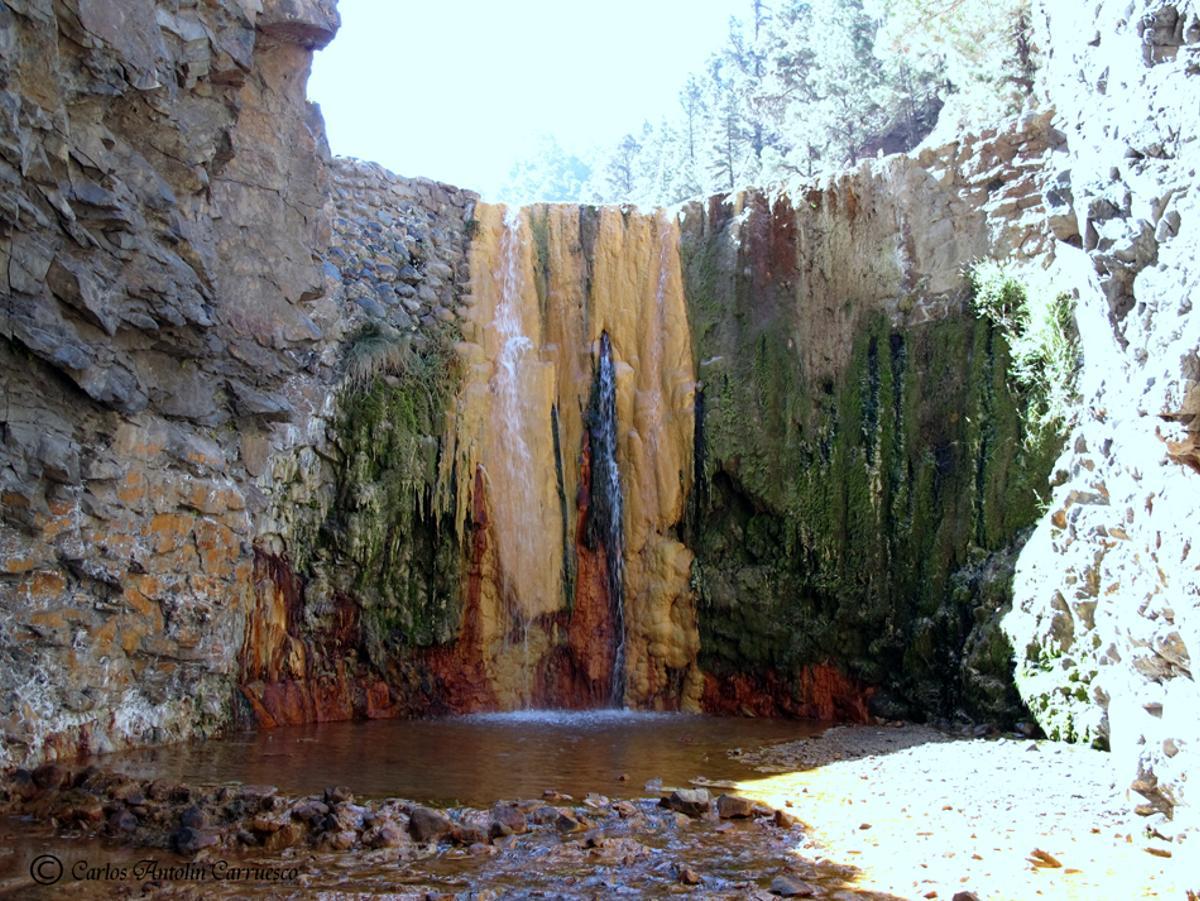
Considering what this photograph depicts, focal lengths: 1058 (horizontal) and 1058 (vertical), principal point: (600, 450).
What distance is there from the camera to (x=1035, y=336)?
12.7m

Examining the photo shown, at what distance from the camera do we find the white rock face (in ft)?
17.4

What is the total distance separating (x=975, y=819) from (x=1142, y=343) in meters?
3.64

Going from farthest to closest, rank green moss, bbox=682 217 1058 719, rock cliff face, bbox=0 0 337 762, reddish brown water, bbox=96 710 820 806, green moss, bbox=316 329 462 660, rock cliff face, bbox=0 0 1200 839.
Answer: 1. green moss, bbox=316 329 462 660
2. green moss, bbox=682 217 1058 719
3. rock cliff face, bbox=0 0 337 762
4. reddish brown water, bbox=96 710 820 806
5. rock cliff face, bbox=0 0 1200 839

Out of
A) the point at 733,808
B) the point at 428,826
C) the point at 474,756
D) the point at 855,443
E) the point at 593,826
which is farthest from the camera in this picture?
the point at 855,443

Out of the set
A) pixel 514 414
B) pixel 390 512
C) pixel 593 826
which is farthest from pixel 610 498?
pixel 593 826

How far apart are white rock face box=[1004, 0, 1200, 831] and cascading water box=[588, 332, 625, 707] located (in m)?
7.50

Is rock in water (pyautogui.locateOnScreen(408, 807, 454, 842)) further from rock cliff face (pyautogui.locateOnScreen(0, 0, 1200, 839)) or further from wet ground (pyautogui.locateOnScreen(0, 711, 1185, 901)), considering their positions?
rock cliff face (pyautogui.locateOnScreen(0, 0, 1200, 839))

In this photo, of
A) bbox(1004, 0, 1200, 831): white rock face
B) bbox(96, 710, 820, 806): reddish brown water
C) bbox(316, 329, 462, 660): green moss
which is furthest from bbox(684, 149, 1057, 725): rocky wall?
bbox(1004, 0, 1200, 831): white rock face

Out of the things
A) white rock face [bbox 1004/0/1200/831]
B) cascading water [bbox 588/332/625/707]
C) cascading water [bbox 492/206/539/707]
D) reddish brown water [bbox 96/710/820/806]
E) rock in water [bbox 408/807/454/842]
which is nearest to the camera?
white rock face [bbox 1004/0/1200/831]

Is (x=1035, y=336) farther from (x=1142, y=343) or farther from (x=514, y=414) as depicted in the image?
(x=1142, y=343)

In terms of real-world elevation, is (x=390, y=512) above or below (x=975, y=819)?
above

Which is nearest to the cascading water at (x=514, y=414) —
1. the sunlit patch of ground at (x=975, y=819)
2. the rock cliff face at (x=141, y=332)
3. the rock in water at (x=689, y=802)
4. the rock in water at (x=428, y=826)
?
the rock cliff face at (x=141, y=332)

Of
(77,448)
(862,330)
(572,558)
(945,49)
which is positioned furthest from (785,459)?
(945,49)

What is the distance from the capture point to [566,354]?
1565 cm
